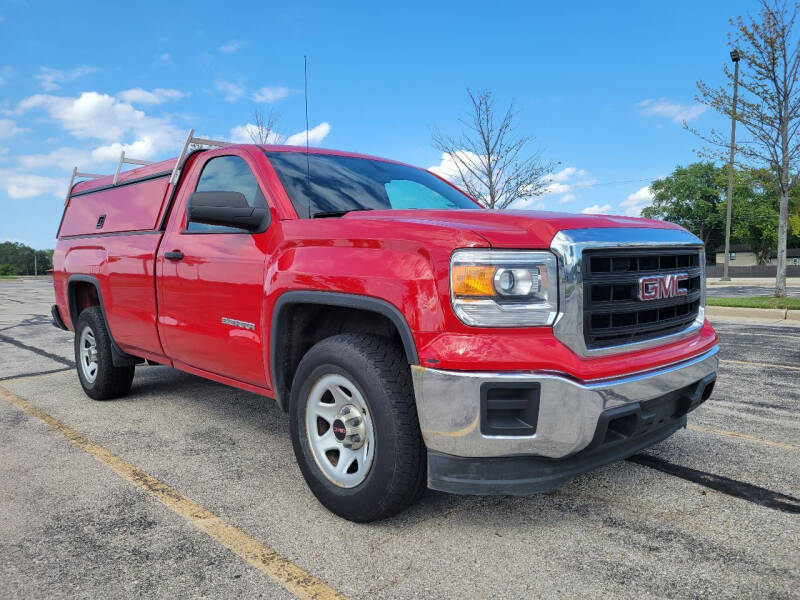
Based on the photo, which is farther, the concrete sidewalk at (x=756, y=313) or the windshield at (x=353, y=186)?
the concrete sidewalk at (x=756, y=313)

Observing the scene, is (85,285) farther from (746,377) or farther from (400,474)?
(746,377)

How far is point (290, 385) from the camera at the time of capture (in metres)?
3.24

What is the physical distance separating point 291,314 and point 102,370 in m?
2.80

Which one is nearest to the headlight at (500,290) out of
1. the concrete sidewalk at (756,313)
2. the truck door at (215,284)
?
the truck door at (215,284)

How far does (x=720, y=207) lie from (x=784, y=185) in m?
48.4

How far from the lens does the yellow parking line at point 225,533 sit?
221 cm

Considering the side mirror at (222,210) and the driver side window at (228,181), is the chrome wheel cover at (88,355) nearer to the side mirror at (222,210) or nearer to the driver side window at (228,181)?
the driver side window at (228,181)

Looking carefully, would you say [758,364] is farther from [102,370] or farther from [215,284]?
[102,370]

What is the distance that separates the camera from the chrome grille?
8.04 feet

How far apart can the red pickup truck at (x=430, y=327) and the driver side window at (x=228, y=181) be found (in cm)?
2

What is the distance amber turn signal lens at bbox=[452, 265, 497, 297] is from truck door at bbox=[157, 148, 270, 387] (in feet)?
4.21

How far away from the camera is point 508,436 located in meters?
2.29

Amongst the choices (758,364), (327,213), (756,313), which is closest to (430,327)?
(327,213)

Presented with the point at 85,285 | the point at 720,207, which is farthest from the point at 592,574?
the point at 720,207
